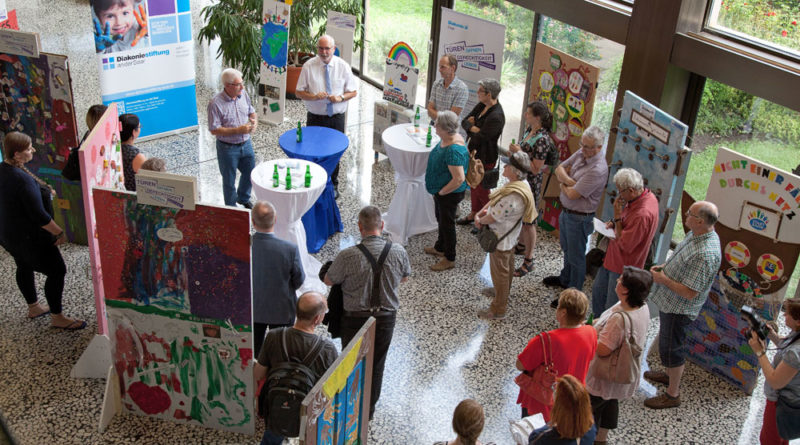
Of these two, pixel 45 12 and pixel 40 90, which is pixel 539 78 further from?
pixel 45 12

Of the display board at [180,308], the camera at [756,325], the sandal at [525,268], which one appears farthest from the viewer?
the sandal at [525,268]

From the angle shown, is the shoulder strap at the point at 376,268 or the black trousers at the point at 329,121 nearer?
the shoulder strap at the point at 376,268

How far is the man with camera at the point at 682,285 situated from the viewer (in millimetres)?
5027

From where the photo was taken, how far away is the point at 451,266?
23.6 ft

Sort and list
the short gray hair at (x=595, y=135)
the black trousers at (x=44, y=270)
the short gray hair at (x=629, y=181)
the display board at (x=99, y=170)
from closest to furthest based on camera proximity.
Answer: the display board at (x=99, y=170)
the short gray hair at (x=629, y=181)
the black trousers at (x=44, y=270)
the short gray hair at (x=595, y=135)

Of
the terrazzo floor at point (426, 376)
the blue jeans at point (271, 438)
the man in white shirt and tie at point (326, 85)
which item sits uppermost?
the man in white shirt and tie at point (326, 85)

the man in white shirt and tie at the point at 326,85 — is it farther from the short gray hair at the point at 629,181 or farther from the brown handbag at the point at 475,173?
the short gray hair at the point at 629,181

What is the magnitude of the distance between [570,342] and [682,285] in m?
1.35

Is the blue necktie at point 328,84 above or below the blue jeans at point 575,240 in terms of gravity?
above

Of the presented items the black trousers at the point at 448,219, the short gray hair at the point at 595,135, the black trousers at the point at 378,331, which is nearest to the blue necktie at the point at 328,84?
the black trousers at the point at 448,219

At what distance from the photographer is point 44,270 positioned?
18.7 feet

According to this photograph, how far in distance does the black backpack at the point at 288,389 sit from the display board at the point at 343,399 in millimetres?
239

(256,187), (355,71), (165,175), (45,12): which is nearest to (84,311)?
(256,187)

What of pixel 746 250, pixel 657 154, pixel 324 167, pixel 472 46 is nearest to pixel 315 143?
pixel 324 167
